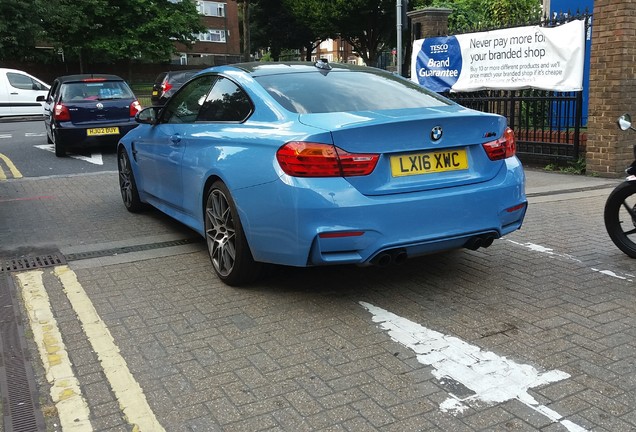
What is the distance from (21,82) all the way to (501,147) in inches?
900

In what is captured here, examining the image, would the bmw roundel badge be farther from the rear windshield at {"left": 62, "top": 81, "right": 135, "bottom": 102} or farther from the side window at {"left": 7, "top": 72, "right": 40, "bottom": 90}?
the side window at {"left": 7, "top": 72, "right": 40, "bottom": 90}

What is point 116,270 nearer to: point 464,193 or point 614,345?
point 464,193

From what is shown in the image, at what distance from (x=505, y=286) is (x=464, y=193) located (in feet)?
2.93

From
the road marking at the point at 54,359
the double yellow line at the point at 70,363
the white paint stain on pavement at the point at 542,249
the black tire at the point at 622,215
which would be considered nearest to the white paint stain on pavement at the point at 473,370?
the double yellow line at the point at 70,363

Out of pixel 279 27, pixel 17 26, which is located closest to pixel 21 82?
pixel 17 26

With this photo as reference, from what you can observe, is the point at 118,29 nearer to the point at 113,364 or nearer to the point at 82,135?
the point at 82,135

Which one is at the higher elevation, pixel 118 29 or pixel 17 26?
pixel 118 29

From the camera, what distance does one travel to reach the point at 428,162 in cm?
391

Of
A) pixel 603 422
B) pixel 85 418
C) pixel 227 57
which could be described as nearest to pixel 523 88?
pixel 603 422

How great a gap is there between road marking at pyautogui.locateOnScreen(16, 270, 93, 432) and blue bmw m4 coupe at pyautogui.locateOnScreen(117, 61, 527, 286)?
1224 millimetres

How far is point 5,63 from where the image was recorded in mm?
38719

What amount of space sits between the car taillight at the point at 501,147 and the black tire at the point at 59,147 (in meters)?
9.71

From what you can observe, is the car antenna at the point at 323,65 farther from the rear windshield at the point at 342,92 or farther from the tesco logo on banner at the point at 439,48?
the tesco logo on banner at the point at 439,48

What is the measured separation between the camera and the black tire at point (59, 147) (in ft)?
38.6
